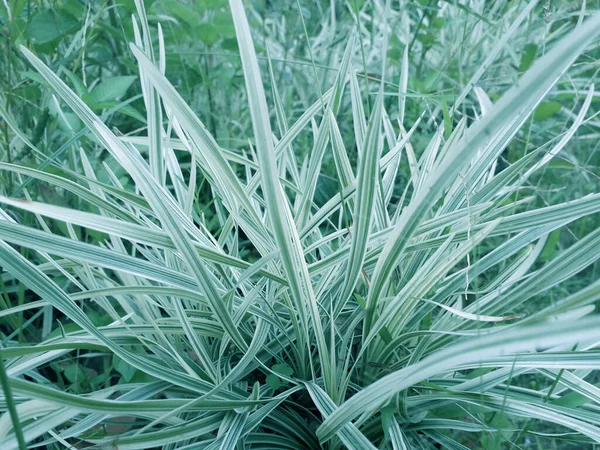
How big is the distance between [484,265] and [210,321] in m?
0.36

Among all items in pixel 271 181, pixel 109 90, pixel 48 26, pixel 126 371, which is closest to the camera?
pixel 271 181

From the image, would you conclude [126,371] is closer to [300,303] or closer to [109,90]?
[300,303]

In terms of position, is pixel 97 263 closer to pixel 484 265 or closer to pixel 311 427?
pixel 311 427

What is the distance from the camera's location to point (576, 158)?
1378mm

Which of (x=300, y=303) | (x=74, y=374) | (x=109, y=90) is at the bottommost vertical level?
(x=74, y=374)

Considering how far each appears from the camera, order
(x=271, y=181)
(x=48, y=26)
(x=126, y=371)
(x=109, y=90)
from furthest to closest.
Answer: (x=48, y=26) → (x=109, y=90) → (x=126, y=371) → (x=271, y=181)

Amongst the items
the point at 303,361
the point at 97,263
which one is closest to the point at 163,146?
the point at 97,263

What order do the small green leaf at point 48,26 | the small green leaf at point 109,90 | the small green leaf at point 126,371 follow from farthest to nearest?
the small green leaf at point 48,26 < the small green leaf at point 109,90 < the small green leaf at point 126,371

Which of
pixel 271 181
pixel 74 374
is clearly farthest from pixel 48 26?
pixel 271 181

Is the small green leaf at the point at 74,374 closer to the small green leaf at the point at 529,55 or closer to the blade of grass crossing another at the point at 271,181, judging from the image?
the blade of grass crossing another at the point at 271,181

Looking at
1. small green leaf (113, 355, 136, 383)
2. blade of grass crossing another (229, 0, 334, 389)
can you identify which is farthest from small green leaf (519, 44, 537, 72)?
small green leaf (113, 355, 136, 383)

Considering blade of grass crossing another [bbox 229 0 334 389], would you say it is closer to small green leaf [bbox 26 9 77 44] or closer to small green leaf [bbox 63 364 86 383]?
small green leaf [bbox 63 364 86 383]

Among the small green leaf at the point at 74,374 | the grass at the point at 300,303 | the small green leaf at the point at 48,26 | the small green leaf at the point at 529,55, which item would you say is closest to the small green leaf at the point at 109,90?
the grass at the point at 300,303

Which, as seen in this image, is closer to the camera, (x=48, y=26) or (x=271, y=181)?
(x=271, y=181)
